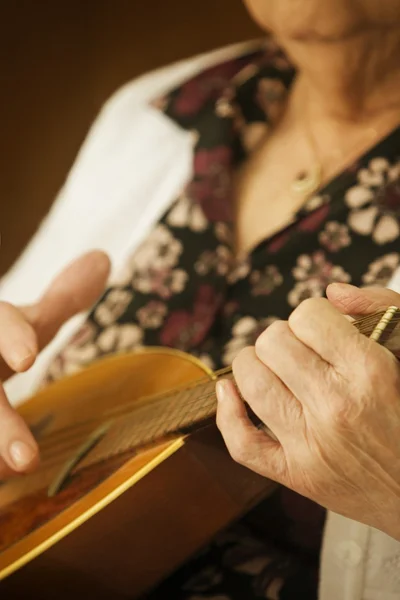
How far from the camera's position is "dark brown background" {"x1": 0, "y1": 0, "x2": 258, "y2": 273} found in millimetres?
1248

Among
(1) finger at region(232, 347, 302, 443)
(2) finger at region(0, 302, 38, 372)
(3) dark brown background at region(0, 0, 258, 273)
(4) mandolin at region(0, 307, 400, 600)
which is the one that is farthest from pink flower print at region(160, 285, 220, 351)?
(3) dark brown background at region(0, 0, 258, 273)

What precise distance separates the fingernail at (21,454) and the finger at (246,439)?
196 mm

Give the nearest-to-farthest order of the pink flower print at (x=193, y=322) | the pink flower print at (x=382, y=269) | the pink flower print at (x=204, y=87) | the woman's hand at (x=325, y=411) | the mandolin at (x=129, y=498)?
the woman's hand at (x=325, y=411) → the mandolin at (x=129, y=498) → the pink flower print at (x=382, y=269) → the pink flower print at (x=193, y=322) → the pink flower print at (x=204, y=87)

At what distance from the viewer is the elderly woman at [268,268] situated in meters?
0.47

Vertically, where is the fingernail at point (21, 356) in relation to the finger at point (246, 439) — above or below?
above

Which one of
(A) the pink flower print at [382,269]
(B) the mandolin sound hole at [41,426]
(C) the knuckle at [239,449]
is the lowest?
(A) the pink flower print at [382,269]

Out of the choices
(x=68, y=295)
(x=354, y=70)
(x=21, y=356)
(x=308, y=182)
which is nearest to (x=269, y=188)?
(x=308, y=182)

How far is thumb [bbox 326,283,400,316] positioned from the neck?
0.32 m

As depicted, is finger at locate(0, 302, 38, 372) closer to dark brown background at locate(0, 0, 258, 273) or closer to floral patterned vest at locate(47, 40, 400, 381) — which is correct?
floral patterned vest at locate(47, 40, 400, 381)

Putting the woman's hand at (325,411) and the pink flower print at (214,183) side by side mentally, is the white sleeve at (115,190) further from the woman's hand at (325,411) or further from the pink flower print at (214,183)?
the woman's hand at (325,411)

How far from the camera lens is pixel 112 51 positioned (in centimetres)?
129

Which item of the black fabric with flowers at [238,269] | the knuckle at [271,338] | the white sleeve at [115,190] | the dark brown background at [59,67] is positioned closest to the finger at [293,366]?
the knuckle at [271,338]

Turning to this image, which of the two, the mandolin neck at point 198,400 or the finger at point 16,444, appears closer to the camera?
the mandolin neck at point 198,400

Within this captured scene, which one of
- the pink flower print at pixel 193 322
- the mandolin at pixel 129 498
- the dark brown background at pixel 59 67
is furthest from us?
the dark brown background at pixel 59 67
